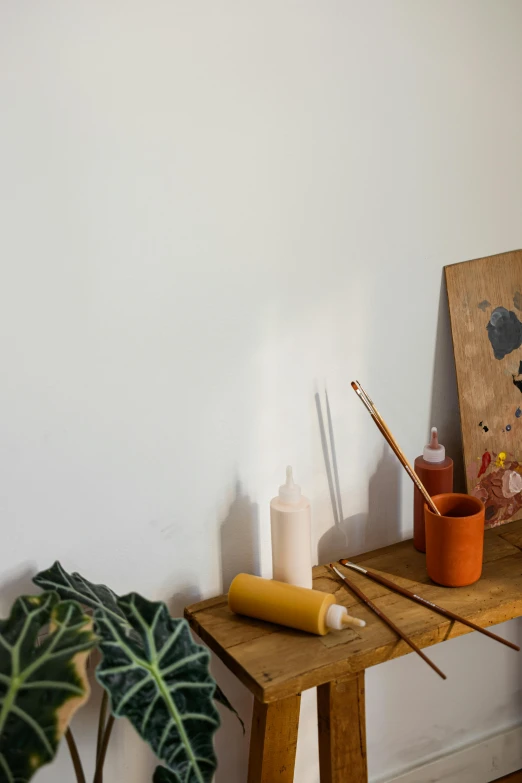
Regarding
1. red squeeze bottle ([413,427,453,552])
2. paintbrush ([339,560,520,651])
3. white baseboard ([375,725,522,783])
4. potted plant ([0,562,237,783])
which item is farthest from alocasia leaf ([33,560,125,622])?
white baseboard ([375,725,522,783])

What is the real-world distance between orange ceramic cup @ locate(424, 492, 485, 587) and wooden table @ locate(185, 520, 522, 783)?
2 cm

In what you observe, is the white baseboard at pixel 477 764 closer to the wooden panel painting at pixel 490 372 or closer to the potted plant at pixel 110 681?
the wooden panel painting at pixel 490 372

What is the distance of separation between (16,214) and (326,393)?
1.77 ft

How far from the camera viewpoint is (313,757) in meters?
1.43

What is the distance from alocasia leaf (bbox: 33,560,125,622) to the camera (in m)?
0.98

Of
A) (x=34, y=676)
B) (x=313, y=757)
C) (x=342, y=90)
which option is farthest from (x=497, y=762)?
(x=342, y=90)

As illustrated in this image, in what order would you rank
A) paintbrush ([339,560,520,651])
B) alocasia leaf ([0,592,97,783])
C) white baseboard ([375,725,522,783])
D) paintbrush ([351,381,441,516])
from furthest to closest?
white baseboard ([375,725,522,783]), paintbrush ([351,381,441,516]), paintbrush ([339,560,520,651]), alocasia leaf ([0,592,97,783])

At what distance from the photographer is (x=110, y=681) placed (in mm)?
834

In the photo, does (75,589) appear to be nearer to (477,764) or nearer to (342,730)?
(342,730)

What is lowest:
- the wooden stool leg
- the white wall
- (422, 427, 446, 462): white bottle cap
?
the wooden stool leg

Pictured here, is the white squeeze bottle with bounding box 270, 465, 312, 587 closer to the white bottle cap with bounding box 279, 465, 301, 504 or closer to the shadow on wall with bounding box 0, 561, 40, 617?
the white bottle cap with bounding box 279, 465, 301, 504

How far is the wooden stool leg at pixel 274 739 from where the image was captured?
118 centimetres

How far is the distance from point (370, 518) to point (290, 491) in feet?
0.92

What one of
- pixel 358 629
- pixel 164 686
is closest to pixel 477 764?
pixel 358 629
